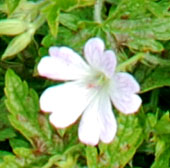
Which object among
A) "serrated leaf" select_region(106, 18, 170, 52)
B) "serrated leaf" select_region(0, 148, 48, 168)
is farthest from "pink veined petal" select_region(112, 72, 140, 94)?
"serrated leaf" select_region(0, 148, 48, 168)

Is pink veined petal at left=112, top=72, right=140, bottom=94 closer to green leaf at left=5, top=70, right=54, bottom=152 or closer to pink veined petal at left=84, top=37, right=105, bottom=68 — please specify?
pink veined petal at left=84, top=37, right=105, bottom=68

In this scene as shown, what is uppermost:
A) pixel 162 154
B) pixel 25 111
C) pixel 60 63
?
pixel 60 63

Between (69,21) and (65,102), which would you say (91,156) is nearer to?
(65,102)

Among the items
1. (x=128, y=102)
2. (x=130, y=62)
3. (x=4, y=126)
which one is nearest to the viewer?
(x=128, y=102)

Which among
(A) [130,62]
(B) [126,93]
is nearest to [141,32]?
(A) [130,62]

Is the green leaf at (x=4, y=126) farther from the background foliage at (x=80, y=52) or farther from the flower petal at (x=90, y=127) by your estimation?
the flower petal at (x=90, y=127)

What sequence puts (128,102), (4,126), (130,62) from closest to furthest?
(128,102), (130,62), (4,126)
